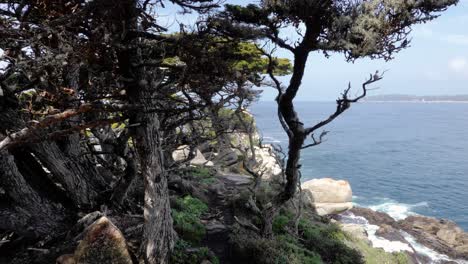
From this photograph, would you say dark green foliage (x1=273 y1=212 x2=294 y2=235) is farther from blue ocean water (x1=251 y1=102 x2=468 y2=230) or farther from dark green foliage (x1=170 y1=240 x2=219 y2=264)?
blue ocean water (x1=251 y1=102 x2=468 y2=230)

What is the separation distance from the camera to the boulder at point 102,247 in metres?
6.41

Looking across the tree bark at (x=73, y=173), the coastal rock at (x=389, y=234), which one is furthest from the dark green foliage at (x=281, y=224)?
the coastal rock at (x=389, y=234)

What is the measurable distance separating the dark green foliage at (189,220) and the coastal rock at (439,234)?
21564mm

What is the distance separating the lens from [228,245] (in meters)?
9.77

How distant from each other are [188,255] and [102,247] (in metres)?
2.15

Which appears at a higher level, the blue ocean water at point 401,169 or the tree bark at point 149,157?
the tree bark at point 149,157

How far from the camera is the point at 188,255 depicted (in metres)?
7.92

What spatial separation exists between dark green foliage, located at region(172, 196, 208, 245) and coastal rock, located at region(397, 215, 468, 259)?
849 inches

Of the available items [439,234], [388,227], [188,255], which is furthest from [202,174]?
[439,234]

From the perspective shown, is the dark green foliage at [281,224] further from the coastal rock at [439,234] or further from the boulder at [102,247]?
the coastal rock at [439,234]

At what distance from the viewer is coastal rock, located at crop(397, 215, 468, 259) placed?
80.1 ft

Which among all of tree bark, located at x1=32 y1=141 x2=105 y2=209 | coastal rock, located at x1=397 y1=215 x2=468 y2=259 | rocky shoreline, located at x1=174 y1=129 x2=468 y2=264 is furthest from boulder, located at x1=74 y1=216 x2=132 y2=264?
coastal rock, located at x1=397 y1=215 x2=468 y2=259

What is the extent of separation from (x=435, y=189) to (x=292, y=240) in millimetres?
36928

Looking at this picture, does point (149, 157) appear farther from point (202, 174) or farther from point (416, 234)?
point (416, 234)
